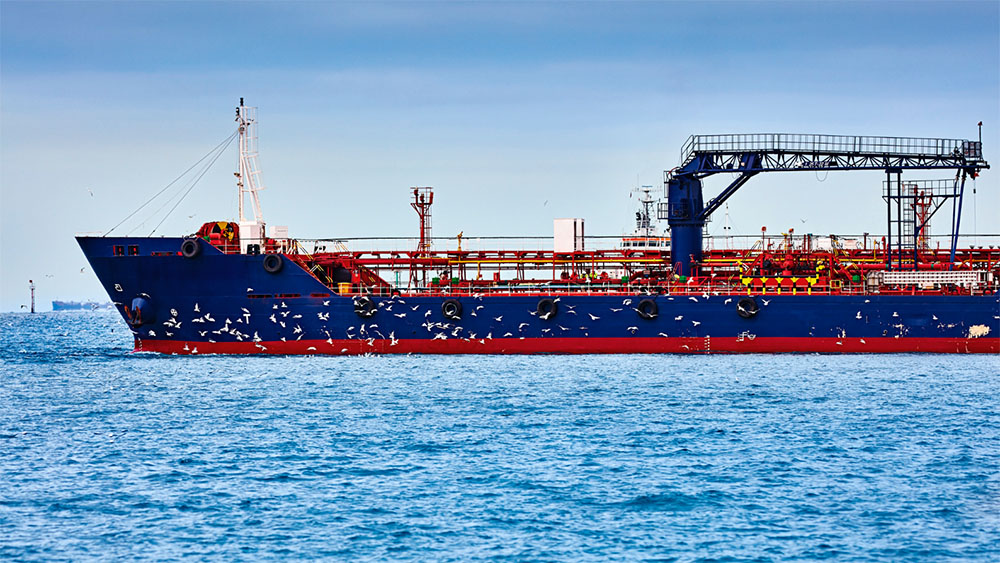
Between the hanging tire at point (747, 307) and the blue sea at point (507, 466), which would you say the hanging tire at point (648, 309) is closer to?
the hanging tire at point (747, 307)

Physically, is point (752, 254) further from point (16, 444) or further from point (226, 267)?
point (16, 444)

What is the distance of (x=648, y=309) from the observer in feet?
179

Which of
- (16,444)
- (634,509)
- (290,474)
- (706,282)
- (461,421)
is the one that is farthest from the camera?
(706,282)

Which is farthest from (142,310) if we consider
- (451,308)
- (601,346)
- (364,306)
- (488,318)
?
(601,346)

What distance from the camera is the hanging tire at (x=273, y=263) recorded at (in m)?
54.1

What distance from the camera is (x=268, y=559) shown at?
20766 mm

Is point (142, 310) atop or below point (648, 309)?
atop

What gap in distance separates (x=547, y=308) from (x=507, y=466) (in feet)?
86.5

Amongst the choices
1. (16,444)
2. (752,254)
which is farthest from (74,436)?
(752,254)

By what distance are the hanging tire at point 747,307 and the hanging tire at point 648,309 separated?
4130 millimetres

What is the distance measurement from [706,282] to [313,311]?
21.2 m

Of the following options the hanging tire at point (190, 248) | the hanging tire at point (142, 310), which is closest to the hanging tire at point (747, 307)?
the hanging tire at point (190, 248)

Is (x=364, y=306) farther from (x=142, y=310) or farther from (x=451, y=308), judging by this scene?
(x=142, y=310)

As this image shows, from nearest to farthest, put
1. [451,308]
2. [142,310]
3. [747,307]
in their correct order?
[747,307] → [451,308] → [142,310]
